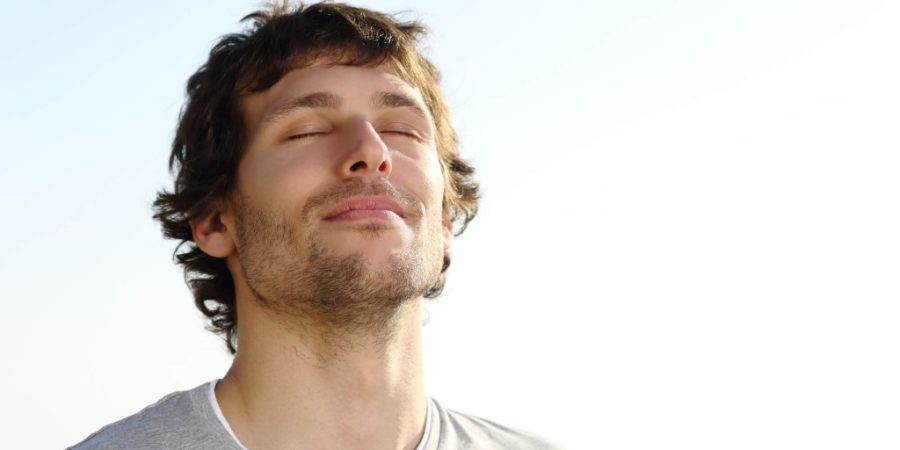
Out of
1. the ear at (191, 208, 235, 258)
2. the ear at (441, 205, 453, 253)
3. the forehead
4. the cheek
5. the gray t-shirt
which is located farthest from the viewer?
the ear at (441, 205, 453, 253)

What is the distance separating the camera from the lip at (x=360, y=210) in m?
3.51

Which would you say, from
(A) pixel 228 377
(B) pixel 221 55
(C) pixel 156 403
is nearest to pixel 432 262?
(A) pixel 228 377

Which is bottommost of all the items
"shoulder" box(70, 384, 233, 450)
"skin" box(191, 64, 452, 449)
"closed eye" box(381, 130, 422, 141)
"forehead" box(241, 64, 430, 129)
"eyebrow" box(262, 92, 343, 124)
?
"shoulder" box(70, 384, 233, 450)

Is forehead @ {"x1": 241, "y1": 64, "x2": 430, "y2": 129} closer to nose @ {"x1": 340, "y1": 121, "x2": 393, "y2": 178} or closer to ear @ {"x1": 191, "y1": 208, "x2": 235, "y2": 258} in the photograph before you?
nose @ {"x1": 340, "y1": 121, "x2": 393, "y2": 178}

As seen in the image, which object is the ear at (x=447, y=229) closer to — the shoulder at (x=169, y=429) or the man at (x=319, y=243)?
the man at (x=319, y=243)

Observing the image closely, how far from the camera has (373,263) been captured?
11.4 feet

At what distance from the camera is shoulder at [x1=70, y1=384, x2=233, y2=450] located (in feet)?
11.3

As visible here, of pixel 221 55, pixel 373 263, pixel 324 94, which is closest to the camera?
pixel 373 263

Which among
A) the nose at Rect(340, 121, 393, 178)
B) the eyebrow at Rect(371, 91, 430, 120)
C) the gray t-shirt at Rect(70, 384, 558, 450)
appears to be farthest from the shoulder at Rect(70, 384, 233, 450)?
the eyebrow at Rect(371, 91, 430, 120)

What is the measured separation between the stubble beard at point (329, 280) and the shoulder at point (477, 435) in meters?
0.46

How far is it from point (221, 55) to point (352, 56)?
2.21 feet

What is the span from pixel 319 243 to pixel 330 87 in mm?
653

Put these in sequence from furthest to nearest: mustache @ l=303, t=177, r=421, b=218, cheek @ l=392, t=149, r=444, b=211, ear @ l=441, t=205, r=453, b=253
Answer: ear @ l=441, t=205, r=453, b=253 → cheek @ l=392, t=149, r=444, b=211 → mustache @ l=303, t=177, r=421, b=218

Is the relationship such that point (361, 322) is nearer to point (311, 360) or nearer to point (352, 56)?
point (311, 360)
